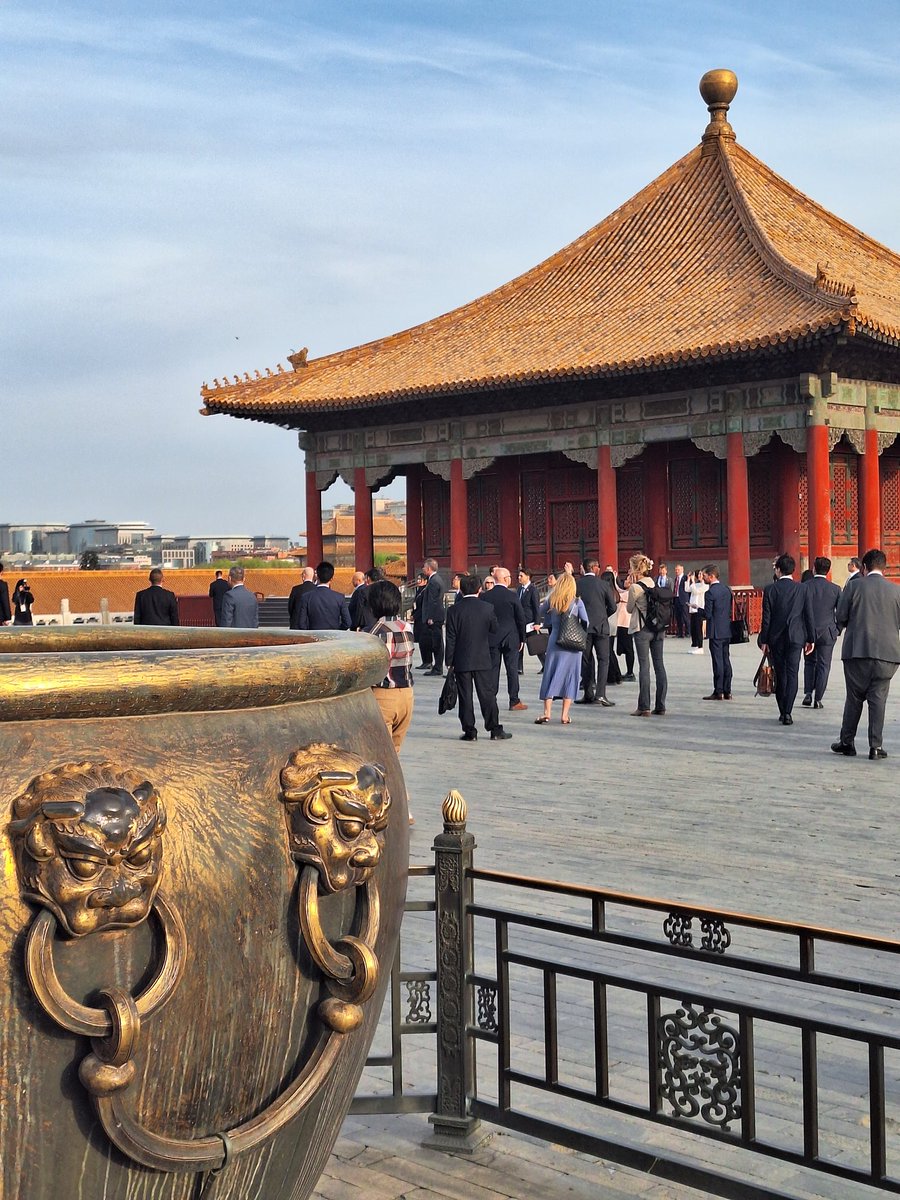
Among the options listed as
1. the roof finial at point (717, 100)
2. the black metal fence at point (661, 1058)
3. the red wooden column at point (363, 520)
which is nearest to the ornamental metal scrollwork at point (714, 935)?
the black metal fence at point (661, 1058)

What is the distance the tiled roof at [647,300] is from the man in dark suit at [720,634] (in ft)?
30.7

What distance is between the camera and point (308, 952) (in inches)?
85.3

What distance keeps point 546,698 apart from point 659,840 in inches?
196

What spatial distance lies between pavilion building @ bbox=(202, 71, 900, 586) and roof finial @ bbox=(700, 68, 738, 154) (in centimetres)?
5

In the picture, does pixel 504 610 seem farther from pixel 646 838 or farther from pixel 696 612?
pixel 696 612

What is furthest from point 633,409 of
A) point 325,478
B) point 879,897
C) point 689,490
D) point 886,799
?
point 879,897

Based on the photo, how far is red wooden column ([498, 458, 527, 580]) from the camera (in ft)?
91.7

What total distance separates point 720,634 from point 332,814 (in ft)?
35.3

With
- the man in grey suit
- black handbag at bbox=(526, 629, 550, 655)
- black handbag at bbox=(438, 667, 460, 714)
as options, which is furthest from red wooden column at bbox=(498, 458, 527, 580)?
the man in grey suit

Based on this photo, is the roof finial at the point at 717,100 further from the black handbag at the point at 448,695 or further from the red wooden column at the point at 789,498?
the black handbag at the point at 448,695

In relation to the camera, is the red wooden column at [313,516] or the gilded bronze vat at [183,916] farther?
the red wooden column at [313,516]

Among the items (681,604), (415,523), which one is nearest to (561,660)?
(681,604)

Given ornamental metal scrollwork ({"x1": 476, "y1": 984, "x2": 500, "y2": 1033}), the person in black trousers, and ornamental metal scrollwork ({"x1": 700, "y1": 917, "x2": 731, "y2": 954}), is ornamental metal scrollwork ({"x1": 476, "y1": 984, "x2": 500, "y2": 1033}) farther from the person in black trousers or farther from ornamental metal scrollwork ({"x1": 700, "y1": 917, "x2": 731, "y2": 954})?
the person in black trousers

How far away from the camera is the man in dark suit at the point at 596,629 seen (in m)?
12.6
